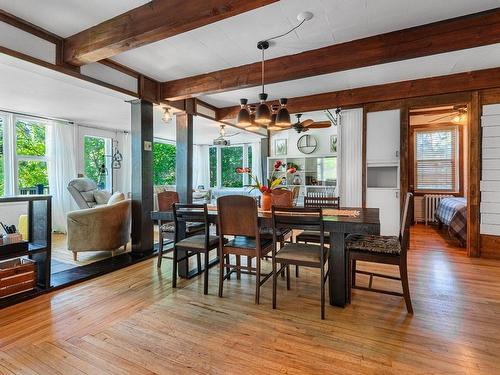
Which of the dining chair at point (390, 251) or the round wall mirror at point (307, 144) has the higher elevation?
the round wall mirror at point (307, 144)

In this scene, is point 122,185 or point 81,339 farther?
point 122,185

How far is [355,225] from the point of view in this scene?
2264mm

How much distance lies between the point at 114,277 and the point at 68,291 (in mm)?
477

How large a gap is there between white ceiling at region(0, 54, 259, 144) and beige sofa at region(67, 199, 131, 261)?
1.59m

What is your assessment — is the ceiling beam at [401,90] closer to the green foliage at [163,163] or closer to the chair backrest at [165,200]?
the chair backrest at [165,200]

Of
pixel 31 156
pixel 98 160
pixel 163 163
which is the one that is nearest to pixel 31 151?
pixel 31 156

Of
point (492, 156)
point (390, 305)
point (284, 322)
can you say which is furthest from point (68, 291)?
point (492, 156)

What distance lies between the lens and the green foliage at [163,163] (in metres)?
8.55

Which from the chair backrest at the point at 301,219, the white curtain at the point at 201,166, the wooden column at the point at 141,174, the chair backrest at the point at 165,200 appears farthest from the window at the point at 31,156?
the chair backrest at the point at 301,219

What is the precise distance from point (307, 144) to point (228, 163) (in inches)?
123

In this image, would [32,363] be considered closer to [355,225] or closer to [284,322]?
[284,322]

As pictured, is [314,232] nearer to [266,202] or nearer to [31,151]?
[266,202]

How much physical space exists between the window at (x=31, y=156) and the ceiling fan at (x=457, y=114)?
25.9ft

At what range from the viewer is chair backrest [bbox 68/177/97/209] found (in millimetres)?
5273
